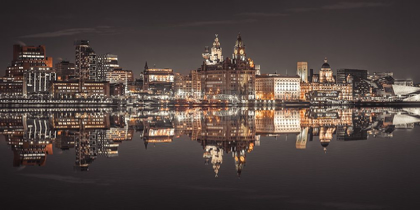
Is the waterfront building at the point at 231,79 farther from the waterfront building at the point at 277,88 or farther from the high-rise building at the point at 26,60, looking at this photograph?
the high-rise building at the point at 26,60

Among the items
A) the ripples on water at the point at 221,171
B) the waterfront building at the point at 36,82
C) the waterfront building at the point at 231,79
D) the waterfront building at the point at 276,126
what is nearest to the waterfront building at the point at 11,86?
the waterfront building at the point at 36,82

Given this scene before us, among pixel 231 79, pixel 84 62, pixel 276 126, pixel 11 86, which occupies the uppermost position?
pixel 84 62

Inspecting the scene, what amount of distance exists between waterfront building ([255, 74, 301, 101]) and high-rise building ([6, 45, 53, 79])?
88.1m

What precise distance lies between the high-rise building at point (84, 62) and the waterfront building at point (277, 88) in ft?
222

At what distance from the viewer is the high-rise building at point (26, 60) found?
184m

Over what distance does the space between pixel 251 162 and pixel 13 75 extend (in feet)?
605

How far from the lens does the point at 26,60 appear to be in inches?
7279

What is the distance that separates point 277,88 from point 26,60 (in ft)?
336

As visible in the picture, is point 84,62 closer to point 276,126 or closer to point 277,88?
point 277,88

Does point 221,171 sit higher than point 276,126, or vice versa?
point 276,126

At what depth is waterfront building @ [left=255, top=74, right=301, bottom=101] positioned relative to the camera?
195 metres

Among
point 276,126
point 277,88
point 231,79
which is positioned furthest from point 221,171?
point 277,88

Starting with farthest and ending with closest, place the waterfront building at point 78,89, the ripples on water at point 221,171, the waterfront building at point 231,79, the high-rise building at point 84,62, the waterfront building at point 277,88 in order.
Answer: the waterfront building at point 277,88 → the high-rise building at point 84,62 → the waterfront building at point 231,79 → the waterfront building at point 78,89 → the ripples on water at point 221,171

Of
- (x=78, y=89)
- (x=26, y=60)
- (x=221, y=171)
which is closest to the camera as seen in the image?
(x=221, y=171)
